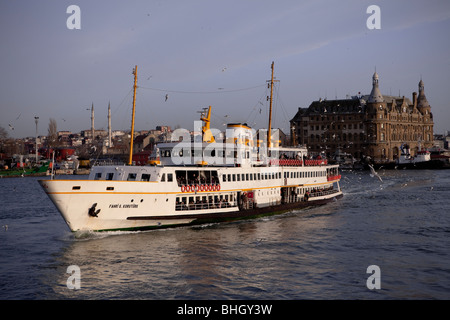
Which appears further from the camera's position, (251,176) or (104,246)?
(251,176)

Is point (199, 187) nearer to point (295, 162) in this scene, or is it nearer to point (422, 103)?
point (295, 162)

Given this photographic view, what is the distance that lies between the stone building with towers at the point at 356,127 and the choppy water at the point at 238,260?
10549cm

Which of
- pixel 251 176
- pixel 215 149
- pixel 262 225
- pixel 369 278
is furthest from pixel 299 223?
pixel 369 278

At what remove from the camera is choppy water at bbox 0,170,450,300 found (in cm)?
1794

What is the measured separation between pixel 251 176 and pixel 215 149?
3.90 metres

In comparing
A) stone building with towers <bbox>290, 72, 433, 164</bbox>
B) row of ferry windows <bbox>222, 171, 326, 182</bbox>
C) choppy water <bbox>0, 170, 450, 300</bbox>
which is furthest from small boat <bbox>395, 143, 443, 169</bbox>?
choppy water <bbox>0, 170, 450, 300</bbox>

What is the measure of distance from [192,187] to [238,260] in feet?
27.9

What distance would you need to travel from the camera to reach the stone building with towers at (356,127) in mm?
136625

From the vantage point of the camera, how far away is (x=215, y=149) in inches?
1299

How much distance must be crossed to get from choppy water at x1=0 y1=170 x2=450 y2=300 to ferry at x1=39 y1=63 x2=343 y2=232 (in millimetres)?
1228

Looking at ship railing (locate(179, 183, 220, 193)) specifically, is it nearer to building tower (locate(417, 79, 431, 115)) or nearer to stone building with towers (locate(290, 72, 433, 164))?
stone building with towers (locate(290, 72, 433, 164))
